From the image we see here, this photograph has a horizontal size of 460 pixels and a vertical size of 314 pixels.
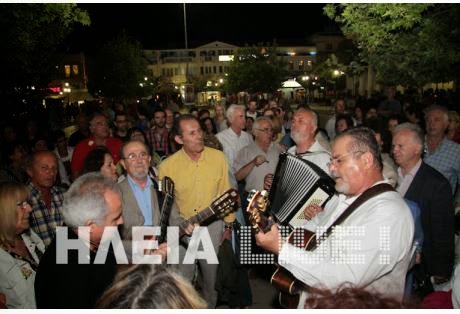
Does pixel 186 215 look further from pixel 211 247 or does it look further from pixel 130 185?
pixel 130 185

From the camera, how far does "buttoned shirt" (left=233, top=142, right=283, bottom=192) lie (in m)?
5.87

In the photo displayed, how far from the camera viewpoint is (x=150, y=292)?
65.1 inches

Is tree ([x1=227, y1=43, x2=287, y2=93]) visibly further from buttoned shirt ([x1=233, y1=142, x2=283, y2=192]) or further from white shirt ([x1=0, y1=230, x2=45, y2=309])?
white shirt ([x1=0, y1=230, x2=45, y2=309])

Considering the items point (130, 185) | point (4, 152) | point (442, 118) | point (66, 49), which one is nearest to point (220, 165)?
point (130, 185)

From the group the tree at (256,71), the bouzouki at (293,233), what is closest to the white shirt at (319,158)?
the bouzouki at (293,233)

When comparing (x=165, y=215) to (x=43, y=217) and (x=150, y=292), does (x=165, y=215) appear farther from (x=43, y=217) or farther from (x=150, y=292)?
(x=150, y=292)

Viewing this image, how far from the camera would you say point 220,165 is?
4.86 metres

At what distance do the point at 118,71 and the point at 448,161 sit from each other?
35349mm

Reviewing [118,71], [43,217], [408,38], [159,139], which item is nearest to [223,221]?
[43,217]

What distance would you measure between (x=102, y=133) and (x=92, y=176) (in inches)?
149

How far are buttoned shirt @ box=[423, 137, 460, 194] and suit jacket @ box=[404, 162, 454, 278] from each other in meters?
1.46

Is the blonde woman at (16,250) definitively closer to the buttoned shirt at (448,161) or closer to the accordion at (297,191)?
the accordion at (297,191)

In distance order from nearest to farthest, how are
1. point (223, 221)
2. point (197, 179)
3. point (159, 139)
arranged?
point (197, 179)
point (223, 221)
point (159, 139)

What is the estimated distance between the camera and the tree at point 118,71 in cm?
3691
